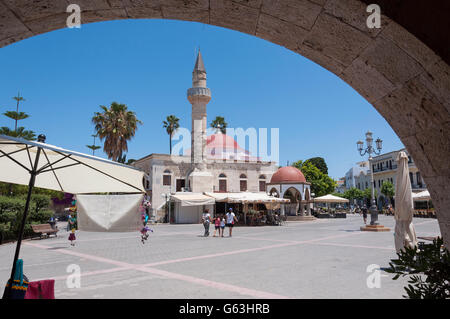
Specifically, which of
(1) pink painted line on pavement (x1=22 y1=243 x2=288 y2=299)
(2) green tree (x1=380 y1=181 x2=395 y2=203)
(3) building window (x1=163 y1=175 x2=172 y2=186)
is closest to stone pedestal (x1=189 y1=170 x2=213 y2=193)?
(3) building window (x1=163 y1=175 x2=172 y2=186)

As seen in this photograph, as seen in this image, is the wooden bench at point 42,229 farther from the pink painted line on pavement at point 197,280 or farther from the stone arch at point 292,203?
the stone arch at point 292,203

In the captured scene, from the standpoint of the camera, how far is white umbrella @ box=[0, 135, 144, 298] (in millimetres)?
4141

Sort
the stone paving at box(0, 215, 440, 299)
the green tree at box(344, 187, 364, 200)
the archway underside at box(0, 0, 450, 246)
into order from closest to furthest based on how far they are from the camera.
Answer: the archway underside at box(0, 0, 450, 246), the stone paving at box(0, 215, 440, 299), the green tree at box(344, 187, 364, 200)

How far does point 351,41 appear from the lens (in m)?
2.55

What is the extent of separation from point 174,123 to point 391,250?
41.4 metres

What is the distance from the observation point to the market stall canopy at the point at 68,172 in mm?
4160

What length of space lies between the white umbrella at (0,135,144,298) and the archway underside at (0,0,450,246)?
197 centimetres

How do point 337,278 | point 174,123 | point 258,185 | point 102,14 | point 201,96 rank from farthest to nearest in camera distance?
point 174,123 → point 258,185 → point 201,96 → point 337,278 → point 102,14

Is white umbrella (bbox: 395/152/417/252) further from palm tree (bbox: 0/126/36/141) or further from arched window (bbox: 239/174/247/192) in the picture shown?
palm tree (bbox: 0/126/36/141)

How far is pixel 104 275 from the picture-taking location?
23.0 feet

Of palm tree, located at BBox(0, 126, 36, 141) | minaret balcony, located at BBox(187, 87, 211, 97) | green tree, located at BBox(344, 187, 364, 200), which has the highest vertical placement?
minaret balcony, located at BBox(187, 87, 211, 97)
